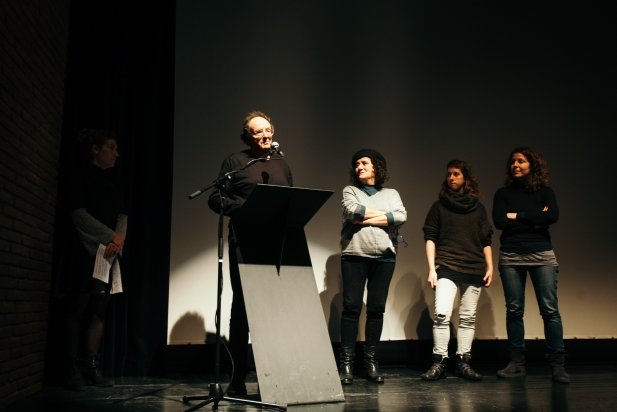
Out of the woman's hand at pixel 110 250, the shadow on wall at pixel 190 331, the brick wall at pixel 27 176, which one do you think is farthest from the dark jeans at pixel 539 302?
the brick wall at pixel 27 176

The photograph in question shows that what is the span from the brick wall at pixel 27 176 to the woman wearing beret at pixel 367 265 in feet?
6.10

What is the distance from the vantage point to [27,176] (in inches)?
124

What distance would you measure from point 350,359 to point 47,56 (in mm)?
2690

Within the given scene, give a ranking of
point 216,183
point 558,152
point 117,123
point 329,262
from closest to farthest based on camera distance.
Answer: point 216,183 → point 117,123 → point 329,262 → point 558,152

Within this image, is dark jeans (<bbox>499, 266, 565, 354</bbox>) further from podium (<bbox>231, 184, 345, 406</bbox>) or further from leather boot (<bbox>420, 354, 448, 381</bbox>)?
podium (<bbox>231, 184, 345, 406</bbox>)

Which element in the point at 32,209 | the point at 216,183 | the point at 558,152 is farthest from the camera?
the point at 558,152

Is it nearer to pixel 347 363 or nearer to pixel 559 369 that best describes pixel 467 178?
pixel 559 369

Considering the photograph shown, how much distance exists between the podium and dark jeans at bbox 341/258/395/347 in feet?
1.93

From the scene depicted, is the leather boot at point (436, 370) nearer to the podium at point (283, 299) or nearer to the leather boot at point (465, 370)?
the leather boot at point (465, 370)

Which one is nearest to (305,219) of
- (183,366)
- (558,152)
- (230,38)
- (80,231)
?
(80,231)

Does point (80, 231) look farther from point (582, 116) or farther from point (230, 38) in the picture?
point (582, 116)

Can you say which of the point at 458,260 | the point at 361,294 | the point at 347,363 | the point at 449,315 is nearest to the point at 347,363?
the point at 347,363

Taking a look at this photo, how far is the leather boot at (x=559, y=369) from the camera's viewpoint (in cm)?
355

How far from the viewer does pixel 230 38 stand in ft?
14.6
